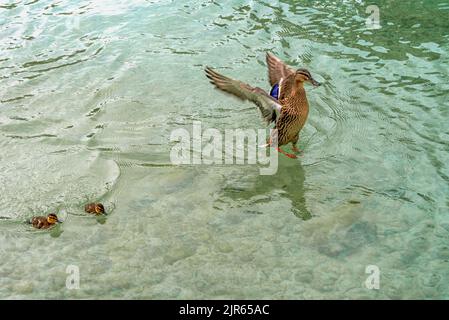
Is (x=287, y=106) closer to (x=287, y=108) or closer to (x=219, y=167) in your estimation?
(x=287, y=108)

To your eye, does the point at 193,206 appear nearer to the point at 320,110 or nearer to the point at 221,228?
the point at 221,228

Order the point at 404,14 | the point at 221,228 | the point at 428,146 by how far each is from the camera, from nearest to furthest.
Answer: the point at 221,228
the point at 428,146
the point at 404,14

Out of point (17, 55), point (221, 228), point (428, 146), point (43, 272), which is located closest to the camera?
point (43, 272)

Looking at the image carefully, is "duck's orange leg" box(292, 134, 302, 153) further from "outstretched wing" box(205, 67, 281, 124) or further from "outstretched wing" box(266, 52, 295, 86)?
"outstretched wing" box(266, 52, 295, 86)

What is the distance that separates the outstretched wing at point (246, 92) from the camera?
5730mm

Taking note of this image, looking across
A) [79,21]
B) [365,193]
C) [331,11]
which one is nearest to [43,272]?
[365,193]

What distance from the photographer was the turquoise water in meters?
4.72

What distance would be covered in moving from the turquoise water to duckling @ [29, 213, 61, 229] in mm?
104

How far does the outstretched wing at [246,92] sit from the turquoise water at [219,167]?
73 centimetres

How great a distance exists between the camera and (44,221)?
17.3 feet

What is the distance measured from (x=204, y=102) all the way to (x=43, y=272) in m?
3.67

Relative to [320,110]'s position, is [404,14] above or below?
above

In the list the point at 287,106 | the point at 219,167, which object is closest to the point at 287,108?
the point at 287,106

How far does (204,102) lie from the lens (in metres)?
7.55
